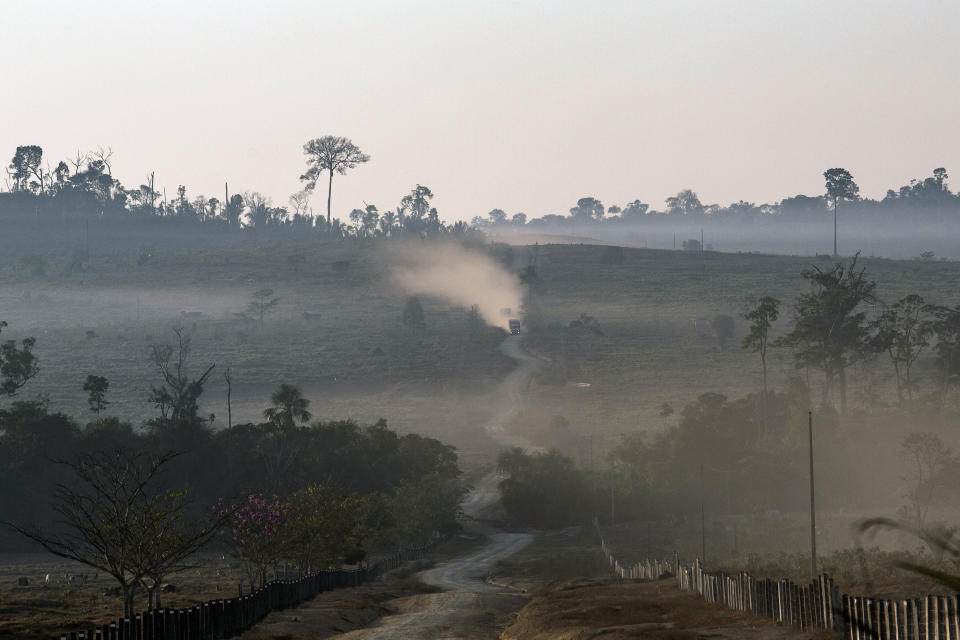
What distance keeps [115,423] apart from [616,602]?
77.5m

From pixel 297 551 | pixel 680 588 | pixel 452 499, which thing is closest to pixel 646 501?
pixel 452 499

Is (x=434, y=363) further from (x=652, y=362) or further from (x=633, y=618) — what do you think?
(x=633, y=618)

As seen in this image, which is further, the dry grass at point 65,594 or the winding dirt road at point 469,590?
the dry grass at point 65,594

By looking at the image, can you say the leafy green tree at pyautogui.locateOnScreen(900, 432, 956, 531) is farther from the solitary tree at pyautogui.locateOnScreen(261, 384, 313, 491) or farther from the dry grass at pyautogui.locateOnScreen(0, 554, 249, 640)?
the dry grass at pyautogui.locateOnScreen(0, 554, 249, 640)

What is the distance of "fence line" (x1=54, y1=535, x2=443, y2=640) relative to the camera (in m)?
26.1

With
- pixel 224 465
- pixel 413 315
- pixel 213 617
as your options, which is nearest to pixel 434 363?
pixel 413 315

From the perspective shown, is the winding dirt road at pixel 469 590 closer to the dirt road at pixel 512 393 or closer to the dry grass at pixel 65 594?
the dirt road at pixel 512 393

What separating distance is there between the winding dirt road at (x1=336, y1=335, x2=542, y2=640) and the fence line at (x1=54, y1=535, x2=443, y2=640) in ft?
11.5

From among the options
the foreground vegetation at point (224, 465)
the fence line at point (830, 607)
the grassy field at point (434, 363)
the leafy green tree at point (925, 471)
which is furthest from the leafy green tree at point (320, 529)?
the grassy field at point (434, 363)

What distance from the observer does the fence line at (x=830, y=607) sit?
17.2m

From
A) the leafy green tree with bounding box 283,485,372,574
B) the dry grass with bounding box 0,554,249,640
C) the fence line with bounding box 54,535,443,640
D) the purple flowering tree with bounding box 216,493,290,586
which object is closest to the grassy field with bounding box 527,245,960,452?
the dry grass with bounding box 0,554,249,640

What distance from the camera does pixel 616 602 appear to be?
43.5m

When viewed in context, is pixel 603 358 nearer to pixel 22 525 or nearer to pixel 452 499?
pixel 452 499

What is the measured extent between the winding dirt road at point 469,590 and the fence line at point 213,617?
3506mm
